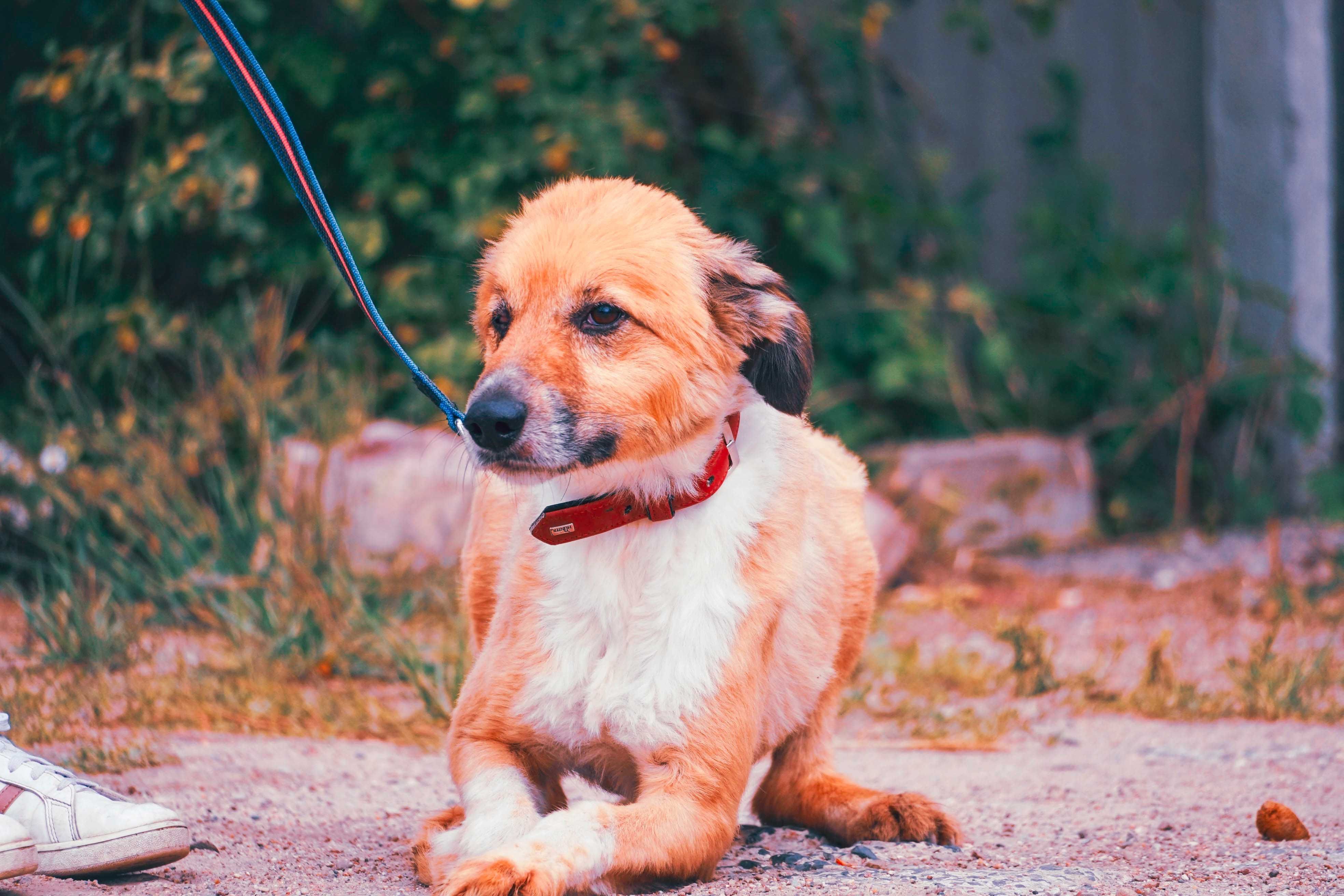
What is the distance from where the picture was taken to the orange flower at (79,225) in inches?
220

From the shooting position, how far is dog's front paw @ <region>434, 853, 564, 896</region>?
2006 millimetres

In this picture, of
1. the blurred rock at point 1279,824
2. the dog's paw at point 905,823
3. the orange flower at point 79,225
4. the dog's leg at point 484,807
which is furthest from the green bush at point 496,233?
the blurred rock at point 1279,824

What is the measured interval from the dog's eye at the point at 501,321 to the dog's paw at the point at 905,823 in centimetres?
122

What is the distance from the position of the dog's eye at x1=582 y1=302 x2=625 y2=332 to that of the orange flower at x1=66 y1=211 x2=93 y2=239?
12.6ft

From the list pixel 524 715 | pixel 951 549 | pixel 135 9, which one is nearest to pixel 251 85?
pixel 524 715

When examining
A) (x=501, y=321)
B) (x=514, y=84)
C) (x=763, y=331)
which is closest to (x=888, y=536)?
(x=514, y=84)

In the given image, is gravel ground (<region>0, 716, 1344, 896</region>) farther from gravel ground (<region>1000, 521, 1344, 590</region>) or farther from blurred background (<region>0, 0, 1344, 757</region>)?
gravel ground (<region>1000, 521, 1344, 590</region>)

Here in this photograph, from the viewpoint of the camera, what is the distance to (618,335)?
2527 mm

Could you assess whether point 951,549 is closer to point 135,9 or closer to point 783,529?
point 783,529

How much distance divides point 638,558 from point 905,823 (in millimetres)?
777

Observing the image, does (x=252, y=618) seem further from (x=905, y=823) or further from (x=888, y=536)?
(x=888, y=536)

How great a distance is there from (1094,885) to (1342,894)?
0.41m

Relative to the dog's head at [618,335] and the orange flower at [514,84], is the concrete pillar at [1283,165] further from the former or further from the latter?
the dog's head at [618,335]

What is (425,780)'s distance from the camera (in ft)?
10.5
